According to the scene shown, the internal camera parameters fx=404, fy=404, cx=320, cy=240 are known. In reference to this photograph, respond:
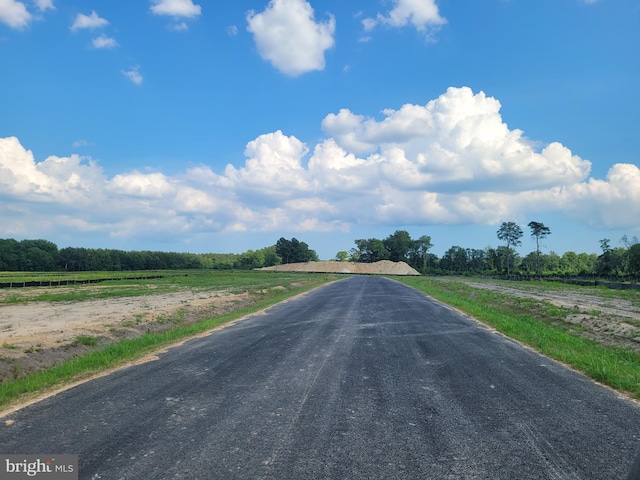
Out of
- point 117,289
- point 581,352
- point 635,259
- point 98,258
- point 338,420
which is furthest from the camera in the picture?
point 98,258

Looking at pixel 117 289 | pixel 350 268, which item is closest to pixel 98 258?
pixel 350 268

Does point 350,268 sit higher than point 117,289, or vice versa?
point 350,268

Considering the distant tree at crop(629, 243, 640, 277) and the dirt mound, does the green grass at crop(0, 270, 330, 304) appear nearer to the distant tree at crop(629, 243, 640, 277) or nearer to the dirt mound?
the distant tree at crop(629, 243, 640, 277)

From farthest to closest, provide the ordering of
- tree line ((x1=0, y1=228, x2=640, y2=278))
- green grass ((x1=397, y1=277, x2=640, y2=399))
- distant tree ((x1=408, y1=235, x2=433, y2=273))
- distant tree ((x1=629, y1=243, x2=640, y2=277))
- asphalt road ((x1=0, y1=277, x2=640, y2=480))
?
distant tree ((x1=408, y1=235, x2=433, y2=273))
tree line ((x1=0, y1=228, x2=640, y2=278))
distant tree ((x1=629, y1=243, x2=640, y2=277))
green grass ((x1=397, y1=277, x2=640, y2=399))
asphalt road ((x1=0, y1=277, x2=640, y2=480))

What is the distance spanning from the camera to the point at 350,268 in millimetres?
176875

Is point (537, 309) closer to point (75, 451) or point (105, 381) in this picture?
point (105, 381)

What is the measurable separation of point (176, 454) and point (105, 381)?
4451 mm

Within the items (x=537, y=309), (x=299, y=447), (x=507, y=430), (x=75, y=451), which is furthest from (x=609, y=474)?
(x=537, y=309)

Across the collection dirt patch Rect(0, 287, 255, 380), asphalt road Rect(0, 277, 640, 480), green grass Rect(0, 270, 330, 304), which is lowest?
green grass Rect(0, 270, 330, 304)

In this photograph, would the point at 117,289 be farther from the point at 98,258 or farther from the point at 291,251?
the point at 291,251

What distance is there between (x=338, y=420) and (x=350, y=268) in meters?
172

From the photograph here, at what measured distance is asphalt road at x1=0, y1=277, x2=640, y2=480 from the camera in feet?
15.0

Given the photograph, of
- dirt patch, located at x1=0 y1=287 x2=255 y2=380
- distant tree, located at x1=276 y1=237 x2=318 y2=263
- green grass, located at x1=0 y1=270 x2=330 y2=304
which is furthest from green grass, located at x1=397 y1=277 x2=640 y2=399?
distant tree, located at x1=276 y1=237 x2=318 y2=263

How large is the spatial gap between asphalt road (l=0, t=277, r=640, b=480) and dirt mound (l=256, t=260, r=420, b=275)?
15766 cm
